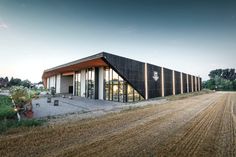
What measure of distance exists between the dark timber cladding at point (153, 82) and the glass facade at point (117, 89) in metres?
3.50

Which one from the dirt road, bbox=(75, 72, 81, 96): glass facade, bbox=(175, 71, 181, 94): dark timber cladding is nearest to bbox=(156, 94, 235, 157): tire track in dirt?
the dirt road

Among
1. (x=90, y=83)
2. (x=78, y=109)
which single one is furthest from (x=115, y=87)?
(x=78, y=109)

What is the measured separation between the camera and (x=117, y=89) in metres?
19.9

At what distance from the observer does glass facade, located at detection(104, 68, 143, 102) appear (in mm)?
19156

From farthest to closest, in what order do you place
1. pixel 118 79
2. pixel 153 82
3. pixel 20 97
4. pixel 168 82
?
1. pixel 168 82
2. pixel 153 82
3. pixel 118 79
4. pixel 20 97

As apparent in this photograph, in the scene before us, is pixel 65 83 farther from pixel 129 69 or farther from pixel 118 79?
pixel 129 69

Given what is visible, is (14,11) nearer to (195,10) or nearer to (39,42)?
(39,42)

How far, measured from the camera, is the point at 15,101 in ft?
41.3

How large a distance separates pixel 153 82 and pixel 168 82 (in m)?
7.88

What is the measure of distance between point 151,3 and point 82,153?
70.6 ft

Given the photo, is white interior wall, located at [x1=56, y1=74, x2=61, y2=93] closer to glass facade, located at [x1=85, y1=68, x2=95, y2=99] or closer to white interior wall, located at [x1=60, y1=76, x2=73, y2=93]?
white interior wall, located at [x1=60, y1=76, x2=73, y2=93]

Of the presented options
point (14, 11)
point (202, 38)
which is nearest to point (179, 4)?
point (202, 38)

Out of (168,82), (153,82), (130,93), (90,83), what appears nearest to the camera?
(130,93)

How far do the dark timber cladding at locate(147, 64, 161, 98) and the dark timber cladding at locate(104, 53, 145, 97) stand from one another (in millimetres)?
2226
